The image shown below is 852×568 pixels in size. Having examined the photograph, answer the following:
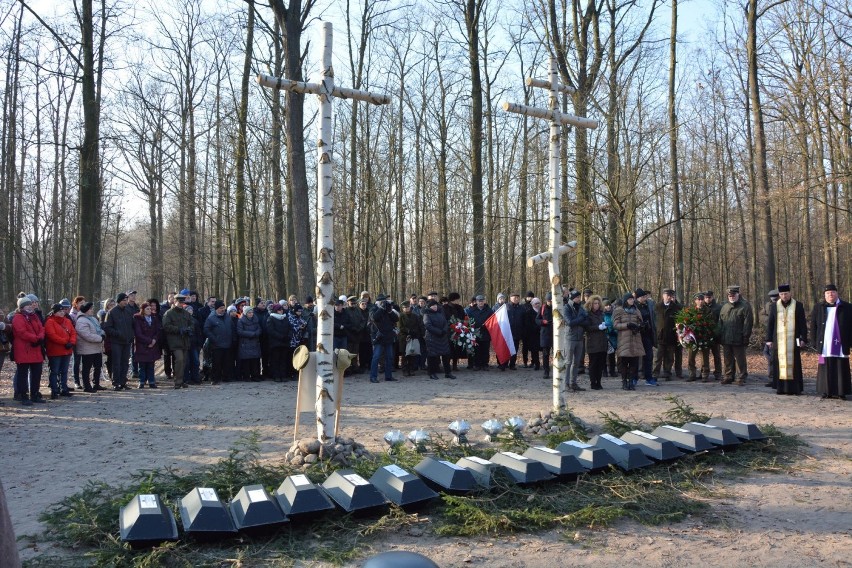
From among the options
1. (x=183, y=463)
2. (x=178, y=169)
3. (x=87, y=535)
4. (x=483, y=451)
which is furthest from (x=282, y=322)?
(x=178, y=169)

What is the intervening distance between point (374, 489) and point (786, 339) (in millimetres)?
9952

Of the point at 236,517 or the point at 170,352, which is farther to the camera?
the point at 170,352

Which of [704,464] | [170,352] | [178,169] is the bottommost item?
[704,464]

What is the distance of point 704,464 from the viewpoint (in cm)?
697

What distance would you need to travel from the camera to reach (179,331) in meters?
13.3

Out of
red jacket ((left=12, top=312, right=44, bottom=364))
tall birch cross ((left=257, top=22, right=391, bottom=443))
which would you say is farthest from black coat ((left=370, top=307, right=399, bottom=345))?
tall birch cross ((left=257, top=22, right=391, bottom=443))

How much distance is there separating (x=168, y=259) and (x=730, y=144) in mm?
31413

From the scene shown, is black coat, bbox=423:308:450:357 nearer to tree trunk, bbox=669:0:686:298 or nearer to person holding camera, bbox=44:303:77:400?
person holding camera, bbox=44:303:77:400

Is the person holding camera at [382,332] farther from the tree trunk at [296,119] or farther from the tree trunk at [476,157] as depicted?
the tree trunk at [476,157]

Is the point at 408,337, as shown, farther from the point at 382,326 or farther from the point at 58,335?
the point at 58,335

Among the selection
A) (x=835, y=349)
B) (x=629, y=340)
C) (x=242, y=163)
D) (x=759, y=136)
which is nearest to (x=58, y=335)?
(x=629, y=340)

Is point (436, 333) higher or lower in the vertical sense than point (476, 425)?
higher

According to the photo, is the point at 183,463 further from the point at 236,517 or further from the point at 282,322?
the point at 282,322

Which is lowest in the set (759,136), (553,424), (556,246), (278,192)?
(553,424)
